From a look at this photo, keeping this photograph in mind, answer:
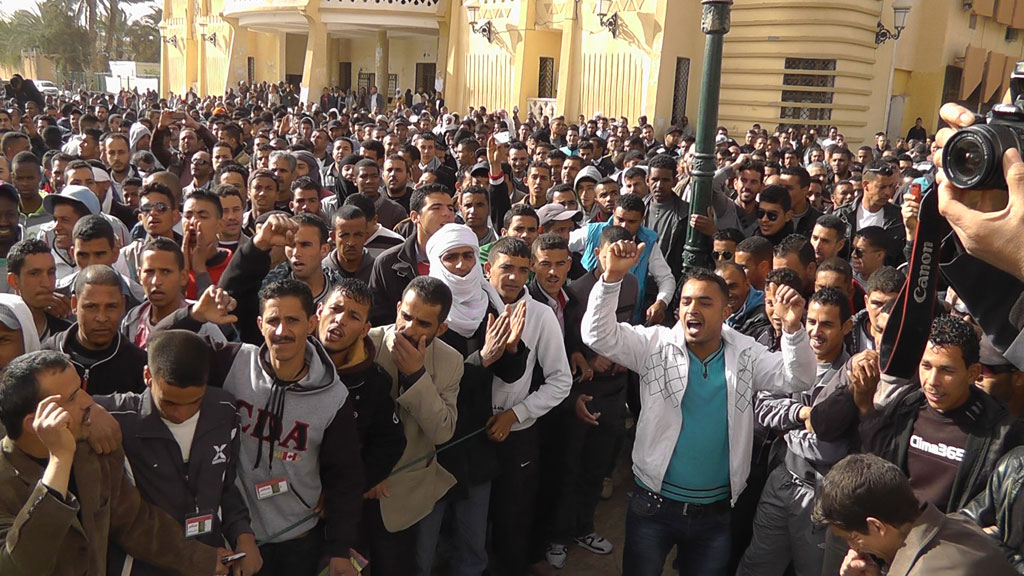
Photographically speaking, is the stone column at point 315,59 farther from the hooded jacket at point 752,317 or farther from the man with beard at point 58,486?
the man with beard at point 58,486

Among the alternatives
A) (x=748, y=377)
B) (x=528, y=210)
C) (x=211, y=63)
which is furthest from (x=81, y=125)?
(x=211, y=63)

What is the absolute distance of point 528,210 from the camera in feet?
17.7

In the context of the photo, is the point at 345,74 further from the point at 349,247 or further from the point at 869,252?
the point at 869,252

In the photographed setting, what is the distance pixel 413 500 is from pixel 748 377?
1.59 m

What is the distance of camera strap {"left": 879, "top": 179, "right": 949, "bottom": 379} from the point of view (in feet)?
6.63

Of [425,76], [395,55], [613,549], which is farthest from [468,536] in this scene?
[395,55]

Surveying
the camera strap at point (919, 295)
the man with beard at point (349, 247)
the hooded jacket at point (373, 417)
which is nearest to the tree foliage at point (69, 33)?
the man with beard at point (349, 247)

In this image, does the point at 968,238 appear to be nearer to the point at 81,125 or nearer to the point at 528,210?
the point at 528,210

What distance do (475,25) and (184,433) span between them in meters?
21.4

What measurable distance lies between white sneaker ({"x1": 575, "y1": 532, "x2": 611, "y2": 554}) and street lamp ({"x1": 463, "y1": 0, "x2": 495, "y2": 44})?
19583 mm

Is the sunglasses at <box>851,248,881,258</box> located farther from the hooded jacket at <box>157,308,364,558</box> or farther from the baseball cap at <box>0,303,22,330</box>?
the baseball cap at <box>0,303,22,330</box>

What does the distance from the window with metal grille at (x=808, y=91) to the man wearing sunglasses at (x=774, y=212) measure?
509 inches

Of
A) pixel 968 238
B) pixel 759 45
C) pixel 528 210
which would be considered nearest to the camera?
pixel 968 238

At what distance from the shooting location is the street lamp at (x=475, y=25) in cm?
2212
